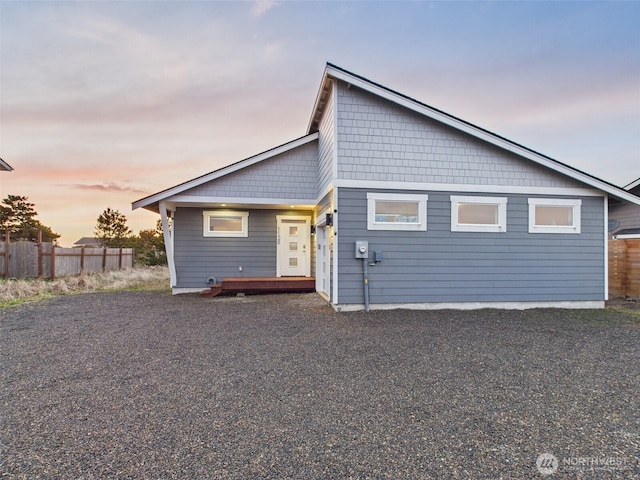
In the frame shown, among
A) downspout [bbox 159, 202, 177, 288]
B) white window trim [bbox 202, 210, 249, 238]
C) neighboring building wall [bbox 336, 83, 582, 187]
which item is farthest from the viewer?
white window trim [bbox 202, 210, 249, 238]

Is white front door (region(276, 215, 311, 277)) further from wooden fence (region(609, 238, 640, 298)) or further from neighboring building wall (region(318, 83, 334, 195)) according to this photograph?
wooden fence (region(609, 238, 640, 298))

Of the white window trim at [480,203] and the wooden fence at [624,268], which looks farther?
the wooden fence at [624,268]

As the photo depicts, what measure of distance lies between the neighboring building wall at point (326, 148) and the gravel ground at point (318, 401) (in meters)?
3.84

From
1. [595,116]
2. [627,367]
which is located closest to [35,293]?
[627,367]

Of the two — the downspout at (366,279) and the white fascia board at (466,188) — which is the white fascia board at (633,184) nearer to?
the white fascia board at (466,188)

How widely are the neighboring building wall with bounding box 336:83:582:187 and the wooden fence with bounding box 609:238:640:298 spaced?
3.62 m

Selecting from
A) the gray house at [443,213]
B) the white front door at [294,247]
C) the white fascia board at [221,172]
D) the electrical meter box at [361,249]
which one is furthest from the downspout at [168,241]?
the electrical meter box at [361,249]

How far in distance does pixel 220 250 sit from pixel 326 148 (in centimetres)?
480

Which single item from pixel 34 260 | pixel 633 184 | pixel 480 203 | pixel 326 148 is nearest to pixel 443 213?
pixel 480 203

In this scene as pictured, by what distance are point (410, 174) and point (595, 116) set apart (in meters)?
8.47

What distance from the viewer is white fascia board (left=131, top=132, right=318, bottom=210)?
28.9 feet

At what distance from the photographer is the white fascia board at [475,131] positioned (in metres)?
7.10

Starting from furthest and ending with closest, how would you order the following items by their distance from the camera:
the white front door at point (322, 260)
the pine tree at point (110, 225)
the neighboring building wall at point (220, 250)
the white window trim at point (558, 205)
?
the pine tree at point (110, 225), the neighboring building wall at point (220, 250), the white front door at point (322, 260), the white window trim at point (558, 205)

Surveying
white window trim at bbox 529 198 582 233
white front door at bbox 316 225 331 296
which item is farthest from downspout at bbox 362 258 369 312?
white window trim at bbox 529 198 582 233
